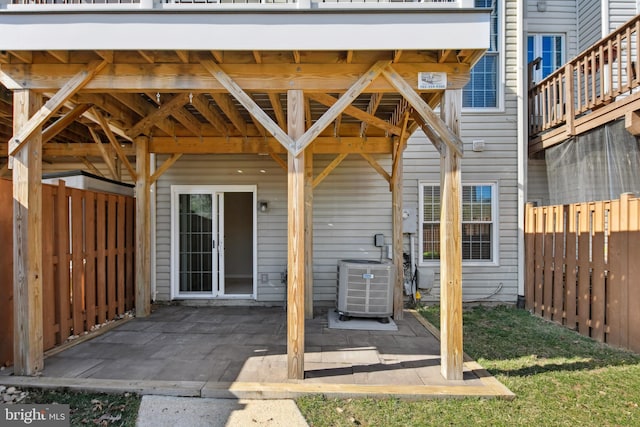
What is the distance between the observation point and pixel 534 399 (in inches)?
117

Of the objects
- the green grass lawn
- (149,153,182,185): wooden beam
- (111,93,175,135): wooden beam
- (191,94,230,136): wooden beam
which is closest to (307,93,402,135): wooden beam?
(191,94,230,136): wooden beam

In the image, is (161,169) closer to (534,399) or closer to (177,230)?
(177,230)

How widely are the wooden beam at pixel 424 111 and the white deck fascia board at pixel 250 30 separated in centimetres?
28

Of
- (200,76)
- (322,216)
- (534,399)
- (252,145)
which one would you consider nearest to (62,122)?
(200,76)

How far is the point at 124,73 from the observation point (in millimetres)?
3393

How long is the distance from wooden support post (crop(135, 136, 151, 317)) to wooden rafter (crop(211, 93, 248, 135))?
150cm

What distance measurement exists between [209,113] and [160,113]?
0.59 m

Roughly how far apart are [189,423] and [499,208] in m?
5.63

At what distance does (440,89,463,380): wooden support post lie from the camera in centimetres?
326

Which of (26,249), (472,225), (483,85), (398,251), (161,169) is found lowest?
(398,251)

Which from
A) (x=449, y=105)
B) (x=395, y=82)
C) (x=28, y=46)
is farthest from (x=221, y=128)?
(x=449, y=105)

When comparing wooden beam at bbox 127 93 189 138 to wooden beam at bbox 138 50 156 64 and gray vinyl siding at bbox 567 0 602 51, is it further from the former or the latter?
gray vinyl siding at bbox 567 0 602 51

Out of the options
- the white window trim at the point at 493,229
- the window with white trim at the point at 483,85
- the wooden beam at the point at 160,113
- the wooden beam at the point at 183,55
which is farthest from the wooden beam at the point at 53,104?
the window with white trim at the point at 483,85

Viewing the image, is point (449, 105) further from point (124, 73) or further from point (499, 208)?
point (499, 208)
